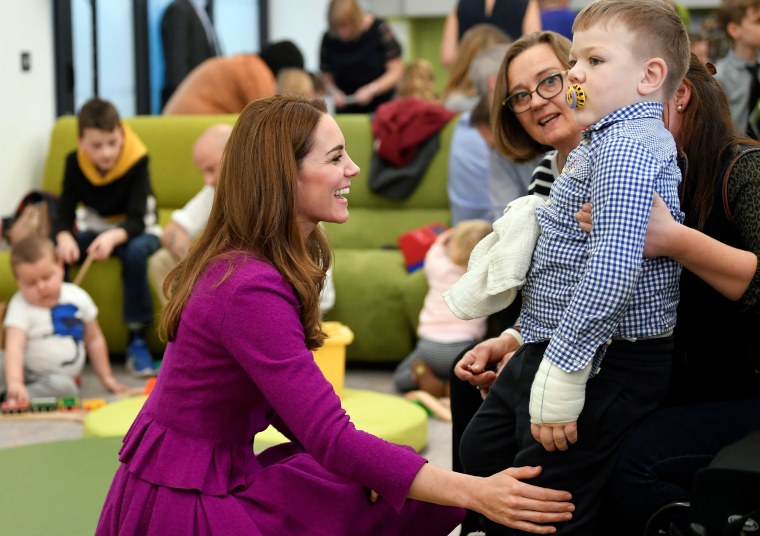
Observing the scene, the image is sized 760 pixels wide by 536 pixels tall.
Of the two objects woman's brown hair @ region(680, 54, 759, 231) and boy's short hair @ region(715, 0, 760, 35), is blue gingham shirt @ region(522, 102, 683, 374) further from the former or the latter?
boy's short hair @ region(715, 0, 760, 35)

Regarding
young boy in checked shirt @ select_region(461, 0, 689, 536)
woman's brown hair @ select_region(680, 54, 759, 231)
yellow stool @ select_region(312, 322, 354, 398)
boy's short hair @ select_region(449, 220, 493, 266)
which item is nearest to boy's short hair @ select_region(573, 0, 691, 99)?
young boy in checked shirt @ select_region(461, 0, 689, 536)

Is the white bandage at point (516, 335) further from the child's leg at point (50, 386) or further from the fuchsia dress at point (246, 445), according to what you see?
the child's leg at point (50, 386)

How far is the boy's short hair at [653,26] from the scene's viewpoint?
69.5 inches

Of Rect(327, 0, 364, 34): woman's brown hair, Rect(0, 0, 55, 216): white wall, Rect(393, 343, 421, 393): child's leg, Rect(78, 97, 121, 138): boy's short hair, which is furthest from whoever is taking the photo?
Rect(327, 0, 364, 34): woman's brown hair

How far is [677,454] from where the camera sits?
1.84 metres

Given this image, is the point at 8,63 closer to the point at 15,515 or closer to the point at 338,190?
the point at 15,515

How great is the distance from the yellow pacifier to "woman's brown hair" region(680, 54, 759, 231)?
0.30 meters

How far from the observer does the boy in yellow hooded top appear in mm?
4742

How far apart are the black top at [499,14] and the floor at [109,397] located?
2028 millimetres

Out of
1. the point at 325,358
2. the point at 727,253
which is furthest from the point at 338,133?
the point at 325,358

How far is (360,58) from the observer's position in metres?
6.72

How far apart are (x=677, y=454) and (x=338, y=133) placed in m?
0.80

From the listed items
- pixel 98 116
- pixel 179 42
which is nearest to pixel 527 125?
pixel 98 116

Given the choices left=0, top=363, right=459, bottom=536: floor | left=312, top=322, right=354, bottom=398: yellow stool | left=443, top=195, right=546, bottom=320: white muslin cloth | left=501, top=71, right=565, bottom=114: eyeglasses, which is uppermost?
left=501, top=71, right=565, bottom=114: eyeglasses
